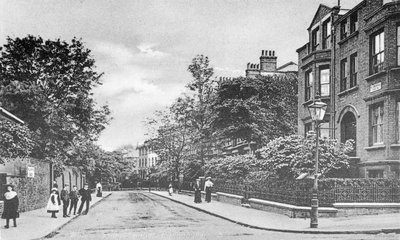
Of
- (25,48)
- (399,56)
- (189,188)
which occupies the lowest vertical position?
(189,188)

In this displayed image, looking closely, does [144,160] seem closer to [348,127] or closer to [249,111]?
[249,111]

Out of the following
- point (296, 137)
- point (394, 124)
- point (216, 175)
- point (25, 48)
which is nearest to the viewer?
point (394, 124)

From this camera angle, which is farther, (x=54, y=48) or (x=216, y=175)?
(x=216, y=175)

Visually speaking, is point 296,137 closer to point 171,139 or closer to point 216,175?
point 216,175

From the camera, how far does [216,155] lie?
52.4 meters

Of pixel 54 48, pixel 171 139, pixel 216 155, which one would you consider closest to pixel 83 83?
pixel 54 48

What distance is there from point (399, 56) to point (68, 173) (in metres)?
31.1

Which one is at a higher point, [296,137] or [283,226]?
[296,137]

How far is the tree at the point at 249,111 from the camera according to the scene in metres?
42.7

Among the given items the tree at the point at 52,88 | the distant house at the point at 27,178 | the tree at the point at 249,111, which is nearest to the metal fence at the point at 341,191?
the distant house at the point at 27,178

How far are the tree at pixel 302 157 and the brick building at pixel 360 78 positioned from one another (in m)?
1.07

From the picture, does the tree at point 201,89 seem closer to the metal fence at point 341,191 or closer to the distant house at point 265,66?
the distant house at point 265,66

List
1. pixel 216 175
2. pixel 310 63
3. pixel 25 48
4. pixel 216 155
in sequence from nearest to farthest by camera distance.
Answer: pixel 310 63 → pixel 25 48 → pixel 216 175 → pixel 216 155

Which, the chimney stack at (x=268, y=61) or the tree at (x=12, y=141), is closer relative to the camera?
the tree at (x=12, y=141)
